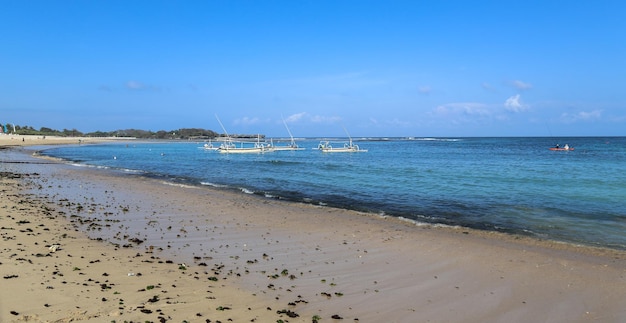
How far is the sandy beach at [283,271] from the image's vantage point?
5.71 meters

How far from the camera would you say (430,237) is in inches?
438

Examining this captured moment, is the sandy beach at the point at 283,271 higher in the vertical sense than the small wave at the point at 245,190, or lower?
higher

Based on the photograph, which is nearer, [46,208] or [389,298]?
[389,298]

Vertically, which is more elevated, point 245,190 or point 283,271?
point 283,271

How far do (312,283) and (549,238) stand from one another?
813cm

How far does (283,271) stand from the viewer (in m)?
7.59

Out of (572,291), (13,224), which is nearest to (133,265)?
(13,224)

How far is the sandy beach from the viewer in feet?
18.7

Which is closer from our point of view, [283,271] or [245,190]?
[283,271]

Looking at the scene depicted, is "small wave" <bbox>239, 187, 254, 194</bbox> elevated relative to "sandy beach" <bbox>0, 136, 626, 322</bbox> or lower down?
lower down

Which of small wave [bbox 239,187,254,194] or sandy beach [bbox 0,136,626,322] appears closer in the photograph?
sandy beach [bbox 0,136,626,322]

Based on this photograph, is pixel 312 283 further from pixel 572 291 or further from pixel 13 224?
pixel 13 224

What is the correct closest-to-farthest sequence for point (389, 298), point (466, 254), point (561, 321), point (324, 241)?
point (561, 321)
point (389, 298)
point (466, 254)
point (324, 241)

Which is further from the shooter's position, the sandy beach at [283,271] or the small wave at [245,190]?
the small wave at [245,190]
